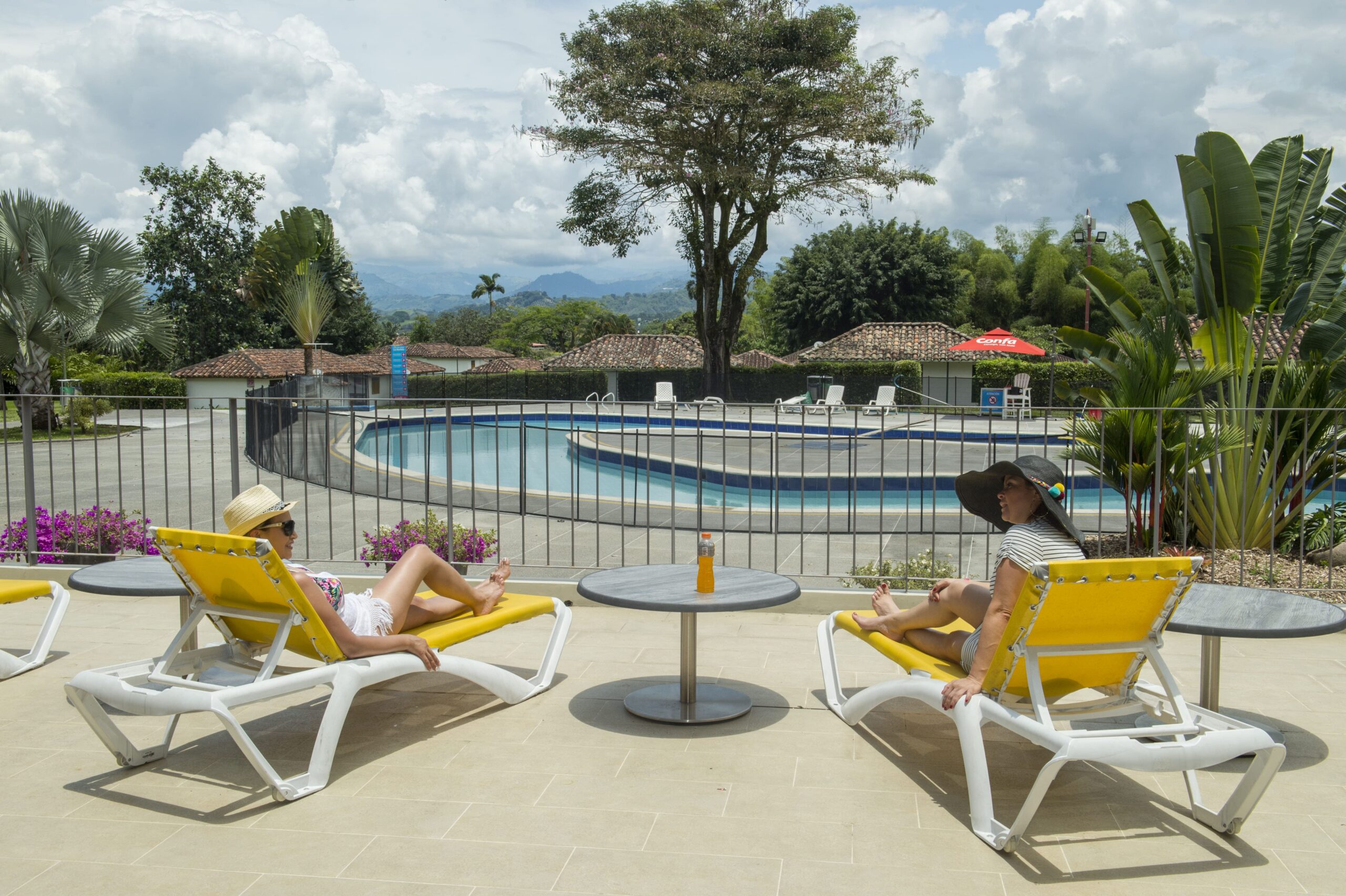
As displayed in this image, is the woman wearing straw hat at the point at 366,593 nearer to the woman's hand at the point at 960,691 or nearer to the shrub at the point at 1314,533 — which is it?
the woman's hand at the point at 960,691

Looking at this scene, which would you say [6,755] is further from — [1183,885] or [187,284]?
[187,284]

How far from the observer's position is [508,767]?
12.1 ft

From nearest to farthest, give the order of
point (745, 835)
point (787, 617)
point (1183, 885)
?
1. point (1183, 885)
2. point (745, 835)
3. point (787, 617)

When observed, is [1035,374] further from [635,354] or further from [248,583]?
[248,583]

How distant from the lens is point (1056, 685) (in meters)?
3.35

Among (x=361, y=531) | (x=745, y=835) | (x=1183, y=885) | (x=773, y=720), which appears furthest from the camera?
(x=361, y=531)

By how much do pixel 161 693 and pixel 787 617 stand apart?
3.51 metres

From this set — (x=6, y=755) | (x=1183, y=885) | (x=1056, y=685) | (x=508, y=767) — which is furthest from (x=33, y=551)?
(x=1183, y=885)

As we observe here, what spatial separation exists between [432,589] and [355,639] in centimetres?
69

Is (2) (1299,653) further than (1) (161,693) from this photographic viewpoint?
Yes

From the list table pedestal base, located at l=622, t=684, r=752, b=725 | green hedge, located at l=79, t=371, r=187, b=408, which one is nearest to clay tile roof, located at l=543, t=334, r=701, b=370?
green hedge, located at l=79, t=371, r=187, b=408

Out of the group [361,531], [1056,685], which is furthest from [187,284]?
[1056,685]

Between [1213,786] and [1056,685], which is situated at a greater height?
[1056,685]

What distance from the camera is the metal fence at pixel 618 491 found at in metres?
6.89
